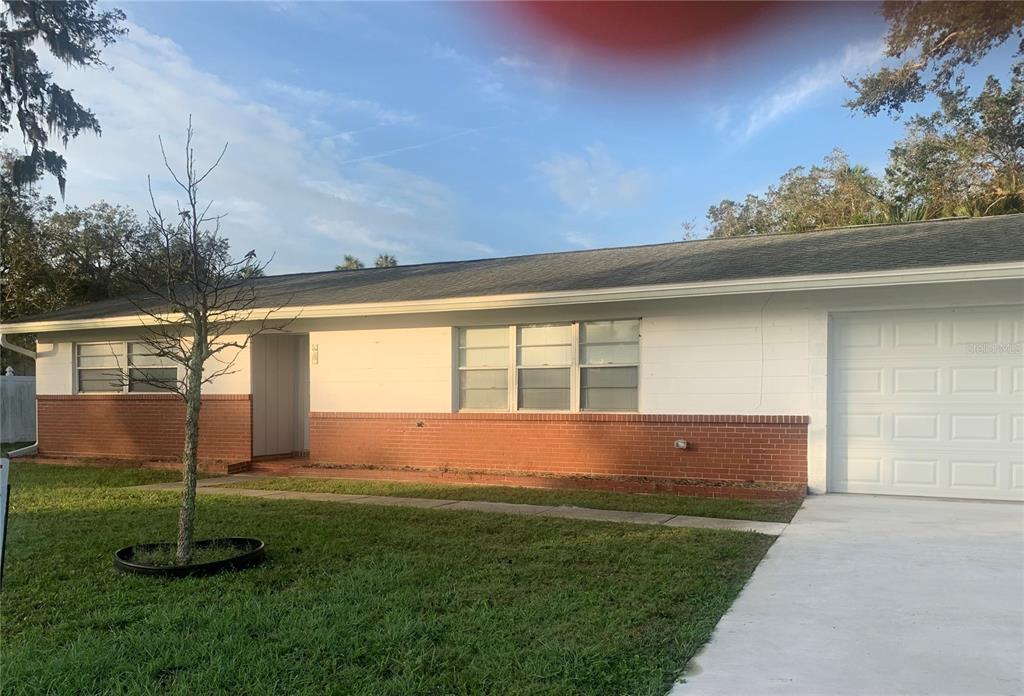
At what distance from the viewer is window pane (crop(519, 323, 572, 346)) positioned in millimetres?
10828

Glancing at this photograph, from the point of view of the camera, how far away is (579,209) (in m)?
16.2

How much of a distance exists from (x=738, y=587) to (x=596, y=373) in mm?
5583

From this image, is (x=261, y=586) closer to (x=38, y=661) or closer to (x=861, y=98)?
(x=38, y=661)

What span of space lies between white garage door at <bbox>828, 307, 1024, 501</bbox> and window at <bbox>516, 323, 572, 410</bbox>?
3.52m

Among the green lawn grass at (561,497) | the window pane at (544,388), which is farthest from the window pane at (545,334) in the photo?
the green lawn grass at (561,497)

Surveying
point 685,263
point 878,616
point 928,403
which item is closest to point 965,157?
point 685,263

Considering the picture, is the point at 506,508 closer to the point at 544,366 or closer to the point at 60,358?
the point at 544,366

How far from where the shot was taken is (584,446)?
10539mm

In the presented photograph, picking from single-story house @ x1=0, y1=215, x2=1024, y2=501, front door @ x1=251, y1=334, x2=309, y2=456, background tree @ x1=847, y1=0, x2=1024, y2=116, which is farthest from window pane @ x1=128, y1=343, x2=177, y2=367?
background tree @ x1=847, y1=0, x2=1024, y2=116

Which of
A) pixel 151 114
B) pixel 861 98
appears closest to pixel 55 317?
pixel 151 114

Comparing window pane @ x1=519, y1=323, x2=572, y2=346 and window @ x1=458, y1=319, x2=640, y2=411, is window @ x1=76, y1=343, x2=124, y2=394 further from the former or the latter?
window pane @ x1=519, y1=323, x2=572, y2=346

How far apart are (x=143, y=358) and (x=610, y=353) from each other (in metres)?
8.91

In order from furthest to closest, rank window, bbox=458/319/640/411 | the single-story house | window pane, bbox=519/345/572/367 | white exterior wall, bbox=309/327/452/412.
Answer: white exterior wall, bbox=309/327/452/412, window pane, bbox=519/345/572/367, window, bbox=458/319/640/411, the single-story house

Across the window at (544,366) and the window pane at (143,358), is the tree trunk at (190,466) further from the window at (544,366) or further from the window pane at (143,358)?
the window pane at (143,358)
